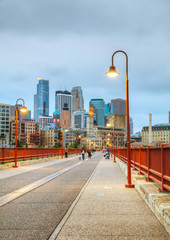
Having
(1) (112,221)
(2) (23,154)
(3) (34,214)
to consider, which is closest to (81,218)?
(1) (112,221)

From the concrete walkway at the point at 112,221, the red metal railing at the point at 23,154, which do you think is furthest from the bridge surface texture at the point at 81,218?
the red metal railing at the point at 23,154

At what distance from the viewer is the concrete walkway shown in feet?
18.8

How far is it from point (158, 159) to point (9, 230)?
4930 millimetres

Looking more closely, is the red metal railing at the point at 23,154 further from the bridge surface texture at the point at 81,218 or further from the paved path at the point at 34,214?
the bridge surface texture at the point at 81,218

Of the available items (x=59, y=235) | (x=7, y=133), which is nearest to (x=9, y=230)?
(x=59, y=235)

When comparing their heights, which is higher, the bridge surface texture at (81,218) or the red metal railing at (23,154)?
the red metal railing at (23,154)

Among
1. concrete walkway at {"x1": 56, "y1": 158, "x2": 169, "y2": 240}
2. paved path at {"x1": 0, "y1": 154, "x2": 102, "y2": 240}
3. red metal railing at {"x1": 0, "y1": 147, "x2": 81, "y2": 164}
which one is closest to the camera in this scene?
concrete walkway at {"x1": 56, "y1": 158, "x2": 169, "y2": 240}

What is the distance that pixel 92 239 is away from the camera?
5.48 m

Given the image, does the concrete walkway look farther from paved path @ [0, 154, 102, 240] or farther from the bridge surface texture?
paved path @ [0, 154, 102, 240]

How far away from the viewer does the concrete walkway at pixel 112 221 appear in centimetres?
572

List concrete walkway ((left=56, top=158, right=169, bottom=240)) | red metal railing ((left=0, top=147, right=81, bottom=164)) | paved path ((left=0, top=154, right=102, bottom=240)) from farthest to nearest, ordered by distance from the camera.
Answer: red metal railing ((left=0, top=147, right=81, bottom=164)), paved path ((left=0, top=154, right=102, bottom=240)), concrete walkway ((left=56, top=158, right=169, bottom=240))

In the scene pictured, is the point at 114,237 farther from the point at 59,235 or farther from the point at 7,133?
the point at 7,133

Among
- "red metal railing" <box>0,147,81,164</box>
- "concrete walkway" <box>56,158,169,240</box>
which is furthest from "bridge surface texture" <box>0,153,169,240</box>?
"red metal railing" <box>0,147,81,164</box>

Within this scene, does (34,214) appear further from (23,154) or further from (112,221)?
(23,154)
